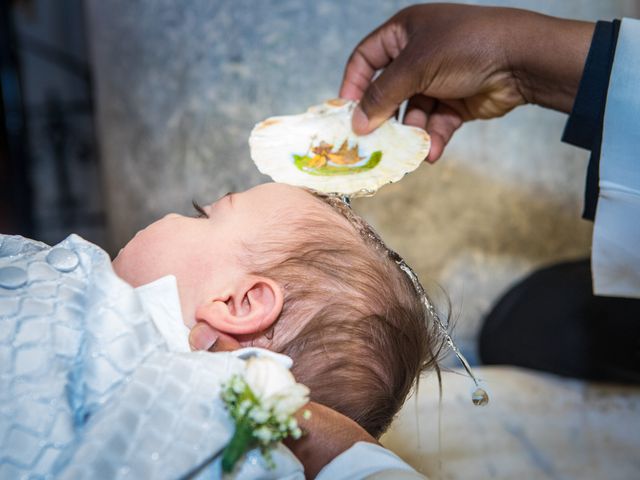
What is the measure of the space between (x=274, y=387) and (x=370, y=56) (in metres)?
0.96

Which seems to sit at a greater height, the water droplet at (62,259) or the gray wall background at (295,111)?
the water droplet at (62,259)

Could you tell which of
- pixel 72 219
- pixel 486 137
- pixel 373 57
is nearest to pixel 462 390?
pixel 486 137

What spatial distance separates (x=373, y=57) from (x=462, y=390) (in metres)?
0.93

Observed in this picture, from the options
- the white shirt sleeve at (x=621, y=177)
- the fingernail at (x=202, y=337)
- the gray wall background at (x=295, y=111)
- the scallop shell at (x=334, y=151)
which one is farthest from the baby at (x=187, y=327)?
the gray wall background at (x=295, y=111)

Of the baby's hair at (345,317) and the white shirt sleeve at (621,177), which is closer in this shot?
the baby's hair at (345,317)

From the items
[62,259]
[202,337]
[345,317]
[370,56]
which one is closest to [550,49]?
[370,56]

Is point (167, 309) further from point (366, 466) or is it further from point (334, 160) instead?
point (334, 160)

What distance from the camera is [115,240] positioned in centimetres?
217

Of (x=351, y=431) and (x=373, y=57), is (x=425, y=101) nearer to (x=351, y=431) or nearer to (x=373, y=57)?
(x=373, y=57)

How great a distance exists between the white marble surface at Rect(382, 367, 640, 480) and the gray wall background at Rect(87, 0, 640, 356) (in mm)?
282

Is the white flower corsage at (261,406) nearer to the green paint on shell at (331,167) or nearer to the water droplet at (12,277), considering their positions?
the water droplet at (12,277)

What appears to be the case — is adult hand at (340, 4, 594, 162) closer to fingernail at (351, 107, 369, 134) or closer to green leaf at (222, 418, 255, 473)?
fingernail at (351, 107, 369, 134)

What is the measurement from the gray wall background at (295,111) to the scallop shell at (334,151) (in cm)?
53

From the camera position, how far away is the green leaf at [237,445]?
27.2 inches
